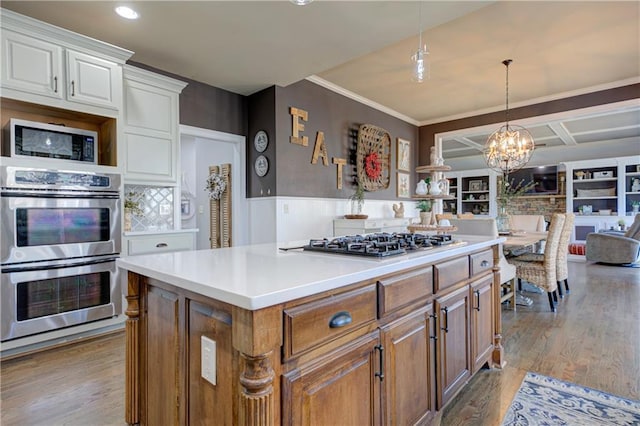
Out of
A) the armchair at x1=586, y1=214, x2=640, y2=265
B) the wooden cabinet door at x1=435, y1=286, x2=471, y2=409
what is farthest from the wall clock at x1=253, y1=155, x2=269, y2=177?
the armchair at x1=586, y1=214, x2=640, y2=265

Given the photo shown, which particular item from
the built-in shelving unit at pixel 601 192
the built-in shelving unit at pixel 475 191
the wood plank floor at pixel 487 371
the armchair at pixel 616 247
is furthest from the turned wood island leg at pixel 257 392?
the built-in shelving unit at pixel 475 191

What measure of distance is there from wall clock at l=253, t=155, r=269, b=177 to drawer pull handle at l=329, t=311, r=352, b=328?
3.26 meters

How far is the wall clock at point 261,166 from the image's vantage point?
13.6 ft

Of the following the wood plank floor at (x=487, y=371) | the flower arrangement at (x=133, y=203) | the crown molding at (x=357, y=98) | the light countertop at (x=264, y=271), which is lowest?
the wood plank floor at (x=487, y=371)

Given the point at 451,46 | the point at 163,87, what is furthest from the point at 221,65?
the point at 451,46

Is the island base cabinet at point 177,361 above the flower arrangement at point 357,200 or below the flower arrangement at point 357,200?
below

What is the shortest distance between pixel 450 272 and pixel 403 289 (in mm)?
466

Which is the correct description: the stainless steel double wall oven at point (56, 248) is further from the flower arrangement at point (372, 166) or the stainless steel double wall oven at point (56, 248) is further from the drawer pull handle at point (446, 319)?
the flower arrangement at point (372, 166)

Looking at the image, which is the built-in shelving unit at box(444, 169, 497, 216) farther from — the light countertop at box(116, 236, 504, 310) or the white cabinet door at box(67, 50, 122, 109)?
the light countertop at box(116, 236, 504, 310)

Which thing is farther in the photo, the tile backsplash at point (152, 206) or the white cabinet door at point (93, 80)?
the tile backsplash at point (152, 206)

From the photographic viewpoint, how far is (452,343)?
5.59 ft

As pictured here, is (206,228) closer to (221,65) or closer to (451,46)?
(221,65)

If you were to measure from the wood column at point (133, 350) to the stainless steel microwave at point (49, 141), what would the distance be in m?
2.06

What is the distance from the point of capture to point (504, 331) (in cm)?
294
